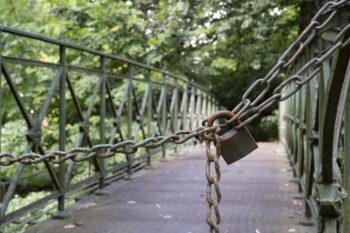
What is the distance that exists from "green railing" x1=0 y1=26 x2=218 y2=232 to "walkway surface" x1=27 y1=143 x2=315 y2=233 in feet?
0.71

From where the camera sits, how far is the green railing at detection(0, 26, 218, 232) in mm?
3643

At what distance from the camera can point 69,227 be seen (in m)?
3.27

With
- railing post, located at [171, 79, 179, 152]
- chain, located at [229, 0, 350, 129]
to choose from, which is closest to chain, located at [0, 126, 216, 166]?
chain, located at [229, 0, 350, 129]

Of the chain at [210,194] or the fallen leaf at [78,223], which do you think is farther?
the fallen leaf at [78,223]

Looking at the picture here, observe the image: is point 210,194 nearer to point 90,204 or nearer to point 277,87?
point 277,87

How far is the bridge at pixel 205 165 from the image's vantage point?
159cm

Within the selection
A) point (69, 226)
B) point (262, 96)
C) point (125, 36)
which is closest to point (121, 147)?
point (262, 96)

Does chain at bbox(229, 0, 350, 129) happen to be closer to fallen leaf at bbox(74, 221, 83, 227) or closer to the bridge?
the bridge

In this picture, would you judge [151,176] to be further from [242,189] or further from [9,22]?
[9,22]

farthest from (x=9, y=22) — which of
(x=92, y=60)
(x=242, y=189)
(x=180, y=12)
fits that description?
(x=242, y=189)

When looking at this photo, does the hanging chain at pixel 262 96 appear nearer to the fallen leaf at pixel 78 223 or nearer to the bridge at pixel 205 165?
the bridge at pixel 205 165

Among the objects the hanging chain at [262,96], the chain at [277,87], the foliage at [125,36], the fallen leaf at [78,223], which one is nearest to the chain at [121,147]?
the hanging chain at [262,96]

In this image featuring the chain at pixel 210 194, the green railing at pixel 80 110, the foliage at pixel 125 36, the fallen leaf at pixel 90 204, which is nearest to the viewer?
the chain at pixel 210 194

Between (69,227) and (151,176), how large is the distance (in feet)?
7.83
